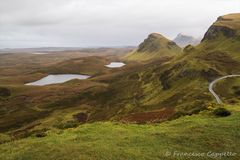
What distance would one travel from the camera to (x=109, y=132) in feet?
117

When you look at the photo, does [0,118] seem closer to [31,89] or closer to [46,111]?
[46,111]

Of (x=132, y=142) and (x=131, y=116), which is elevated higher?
(x=132, y=142)

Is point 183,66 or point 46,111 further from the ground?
point 183,66

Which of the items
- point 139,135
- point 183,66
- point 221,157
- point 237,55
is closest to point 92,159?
point 139,135

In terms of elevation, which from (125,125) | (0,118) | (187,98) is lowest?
(0,118)

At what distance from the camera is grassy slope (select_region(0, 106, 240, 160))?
1113 inches

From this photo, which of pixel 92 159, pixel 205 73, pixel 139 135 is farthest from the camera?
pixel 205 73

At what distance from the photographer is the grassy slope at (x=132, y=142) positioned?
28.3m

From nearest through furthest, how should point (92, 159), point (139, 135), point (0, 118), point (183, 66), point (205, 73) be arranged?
point (92, 159) < point (139, 135) < point (0, 118) < point (205, 73) < point (183, 66)

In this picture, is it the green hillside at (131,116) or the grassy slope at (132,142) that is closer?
the grassy slope at (132,142)

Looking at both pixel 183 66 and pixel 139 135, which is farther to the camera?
pixel 183 66

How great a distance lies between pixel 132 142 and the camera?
31.7 metres

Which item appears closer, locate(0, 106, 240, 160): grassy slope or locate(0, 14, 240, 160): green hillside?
locate(0, 106, 240, 160): grassy slope

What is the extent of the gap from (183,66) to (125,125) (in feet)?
434
